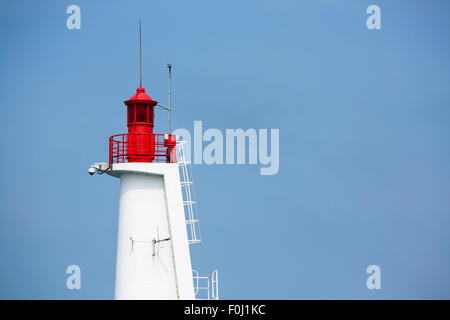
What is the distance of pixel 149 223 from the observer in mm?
80375

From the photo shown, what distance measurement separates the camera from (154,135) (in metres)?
80.7

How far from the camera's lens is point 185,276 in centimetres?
8025

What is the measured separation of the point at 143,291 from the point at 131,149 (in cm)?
509

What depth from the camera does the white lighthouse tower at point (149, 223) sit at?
80250 millimetres

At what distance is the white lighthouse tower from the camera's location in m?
80.2

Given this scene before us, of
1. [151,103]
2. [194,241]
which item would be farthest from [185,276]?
[151,103]

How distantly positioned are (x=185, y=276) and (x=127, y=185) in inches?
153

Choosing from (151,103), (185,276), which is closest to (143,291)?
(185,276)
